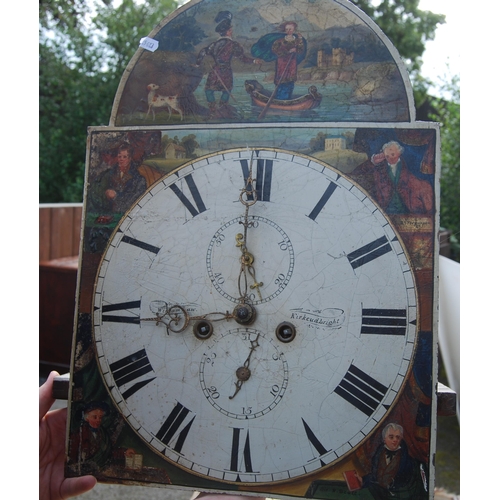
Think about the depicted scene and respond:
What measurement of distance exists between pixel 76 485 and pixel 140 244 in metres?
0.71

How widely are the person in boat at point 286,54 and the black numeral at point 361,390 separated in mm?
780

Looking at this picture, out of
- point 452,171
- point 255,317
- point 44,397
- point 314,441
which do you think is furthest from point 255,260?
point 452,171

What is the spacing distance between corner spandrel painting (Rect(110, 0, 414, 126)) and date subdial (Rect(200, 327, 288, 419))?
621 millimetres

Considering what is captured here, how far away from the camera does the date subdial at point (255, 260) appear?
5.35 feet

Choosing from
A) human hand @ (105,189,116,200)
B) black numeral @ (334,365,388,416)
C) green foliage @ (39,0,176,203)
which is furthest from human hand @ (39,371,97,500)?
green foliage @ (39,0,176,203)

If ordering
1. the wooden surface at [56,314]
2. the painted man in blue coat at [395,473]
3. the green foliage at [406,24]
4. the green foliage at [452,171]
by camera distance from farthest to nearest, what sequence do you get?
the green foliage at [406,24], the green foliage at [452,171], the wooden surface at [56,314], the painted man in blue coat at [395,473]

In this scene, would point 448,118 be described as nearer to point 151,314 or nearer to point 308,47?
point 308,47

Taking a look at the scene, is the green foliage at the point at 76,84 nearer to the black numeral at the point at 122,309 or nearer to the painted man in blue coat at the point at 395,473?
A: the black numeral at the point at 122,309

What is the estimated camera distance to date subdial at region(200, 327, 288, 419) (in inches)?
63.4

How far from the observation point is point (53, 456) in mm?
1821

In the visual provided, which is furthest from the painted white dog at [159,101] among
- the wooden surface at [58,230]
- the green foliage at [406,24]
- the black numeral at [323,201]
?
the green foliage at [406,24]

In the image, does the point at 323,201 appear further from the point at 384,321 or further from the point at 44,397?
the point at 44,397

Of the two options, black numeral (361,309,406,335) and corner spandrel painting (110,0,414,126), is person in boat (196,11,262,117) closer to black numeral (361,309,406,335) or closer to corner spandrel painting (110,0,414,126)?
corner spandrel painting (110,0,414,126)

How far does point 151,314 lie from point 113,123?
577 millimetres
